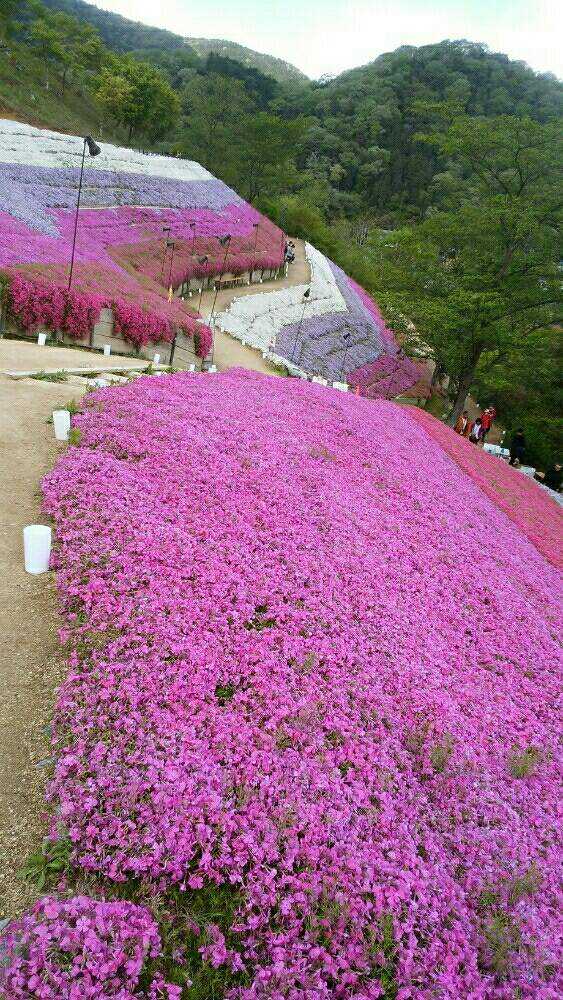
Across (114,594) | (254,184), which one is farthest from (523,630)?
(254,184)

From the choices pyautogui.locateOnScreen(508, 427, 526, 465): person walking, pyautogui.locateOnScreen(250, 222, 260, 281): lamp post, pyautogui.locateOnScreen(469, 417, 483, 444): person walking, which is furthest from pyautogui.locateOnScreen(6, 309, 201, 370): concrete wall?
pyautogui.locateOnScreen(250, 222, 260, 281): lamp post

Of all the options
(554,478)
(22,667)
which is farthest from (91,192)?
(22,667)

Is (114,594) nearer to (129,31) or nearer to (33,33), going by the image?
(33,33)

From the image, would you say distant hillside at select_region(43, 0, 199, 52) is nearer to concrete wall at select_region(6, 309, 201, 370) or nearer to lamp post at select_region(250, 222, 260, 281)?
lamp post at select_region(250, 222, 260, 281)

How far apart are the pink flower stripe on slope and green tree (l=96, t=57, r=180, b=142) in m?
67.5

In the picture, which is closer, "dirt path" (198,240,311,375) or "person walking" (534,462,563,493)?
"person walking" (534,462,563,493)

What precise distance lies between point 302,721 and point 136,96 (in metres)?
86.3

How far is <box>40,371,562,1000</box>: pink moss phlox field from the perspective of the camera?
3795 millimetres

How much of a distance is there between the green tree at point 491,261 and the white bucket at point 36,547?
25318mm

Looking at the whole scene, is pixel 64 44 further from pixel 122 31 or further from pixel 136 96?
pixel 122 31

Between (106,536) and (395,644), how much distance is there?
3.96m

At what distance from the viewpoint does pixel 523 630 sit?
9.27 metres

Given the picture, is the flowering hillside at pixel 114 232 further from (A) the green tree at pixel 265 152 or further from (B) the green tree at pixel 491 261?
(A) the green tree at pixel 265 152

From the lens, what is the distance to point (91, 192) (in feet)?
130
